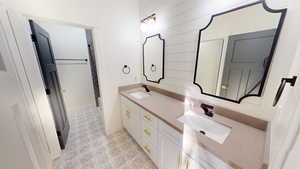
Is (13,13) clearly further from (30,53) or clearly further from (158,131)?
(158,131)

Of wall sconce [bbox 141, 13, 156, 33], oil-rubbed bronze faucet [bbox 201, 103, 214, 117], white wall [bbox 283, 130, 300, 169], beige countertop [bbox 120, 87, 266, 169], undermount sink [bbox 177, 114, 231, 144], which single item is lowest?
undermount sink [bbox 177, 114, 231, 144]

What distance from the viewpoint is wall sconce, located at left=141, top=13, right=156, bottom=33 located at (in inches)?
66.2

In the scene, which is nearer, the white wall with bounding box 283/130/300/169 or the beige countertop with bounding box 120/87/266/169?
the white wall with bounding box 283/130/300/169

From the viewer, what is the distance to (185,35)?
1.31 meters

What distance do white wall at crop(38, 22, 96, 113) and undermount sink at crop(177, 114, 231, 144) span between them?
9.83 ft

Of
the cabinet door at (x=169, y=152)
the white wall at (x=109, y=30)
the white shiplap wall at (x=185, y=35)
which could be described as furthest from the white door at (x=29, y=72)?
the white shiplap wall at (x=185, y=35)

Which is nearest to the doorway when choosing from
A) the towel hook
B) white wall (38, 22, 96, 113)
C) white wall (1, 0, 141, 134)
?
white wall (38, 22, 96, 113)

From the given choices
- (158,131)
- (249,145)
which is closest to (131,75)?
(158,131)

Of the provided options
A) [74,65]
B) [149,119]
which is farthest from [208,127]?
[74,65]

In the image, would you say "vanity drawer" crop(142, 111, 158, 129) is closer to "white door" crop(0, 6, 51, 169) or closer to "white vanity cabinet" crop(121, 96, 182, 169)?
"white vanity cabinet" crop(121, 96, 182, 169)

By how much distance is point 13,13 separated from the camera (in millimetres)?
1030

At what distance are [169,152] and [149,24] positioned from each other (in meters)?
1.86

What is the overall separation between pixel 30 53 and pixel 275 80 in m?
2.42

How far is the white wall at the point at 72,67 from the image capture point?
102 inches
